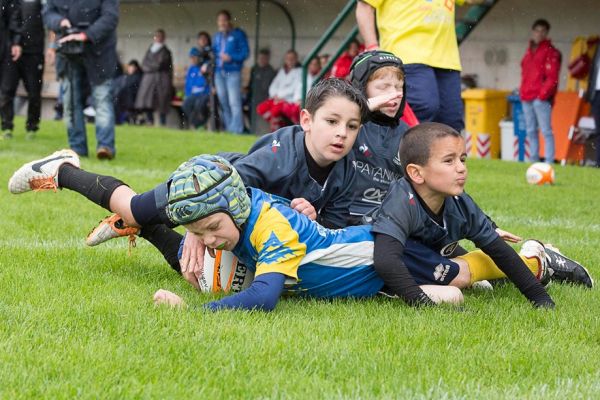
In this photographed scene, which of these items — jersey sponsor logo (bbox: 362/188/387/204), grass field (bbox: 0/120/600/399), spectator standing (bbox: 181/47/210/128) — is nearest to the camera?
grass field (bbox: 0/120/600/399)

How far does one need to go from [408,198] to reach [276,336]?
115 centimetres

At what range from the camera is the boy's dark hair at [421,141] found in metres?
4.41

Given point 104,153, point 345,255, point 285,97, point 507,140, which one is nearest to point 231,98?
point 285,97

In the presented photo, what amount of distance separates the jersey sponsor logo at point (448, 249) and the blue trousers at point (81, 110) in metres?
6.69

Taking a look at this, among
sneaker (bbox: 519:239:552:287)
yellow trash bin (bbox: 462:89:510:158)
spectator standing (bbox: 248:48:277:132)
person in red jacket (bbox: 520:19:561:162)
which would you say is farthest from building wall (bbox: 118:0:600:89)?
sneaker (bbox: 519:239:552:287)

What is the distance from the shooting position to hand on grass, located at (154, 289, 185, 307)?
12.9ft

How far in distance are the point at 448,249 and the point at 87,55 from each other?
6.96 m

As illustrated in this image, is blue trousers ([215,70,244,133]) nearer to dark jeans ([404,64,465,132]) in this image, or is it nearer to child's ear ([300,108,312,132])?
dark jeans ([404,64,465,132])

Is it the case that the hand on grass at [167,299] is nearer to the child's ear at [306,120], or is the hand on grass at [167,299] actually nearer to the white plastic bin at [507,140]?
the child's ear at [306,120]

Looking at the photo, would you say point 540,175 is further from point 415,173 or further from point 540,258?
point 415,173

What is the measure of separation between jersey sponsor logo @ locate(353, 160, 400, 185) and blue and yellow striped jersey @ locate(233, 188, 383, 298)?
560 mm

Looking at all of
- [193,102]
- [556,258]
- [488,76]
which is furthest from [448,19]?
[193,102]

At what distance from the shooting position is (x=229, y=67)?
1808 centimetres

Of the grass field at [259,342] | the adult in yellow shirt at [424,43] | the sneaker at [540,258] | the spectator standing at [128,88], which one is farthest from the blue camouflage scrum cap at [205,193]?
the spectator standing at [128,88]
